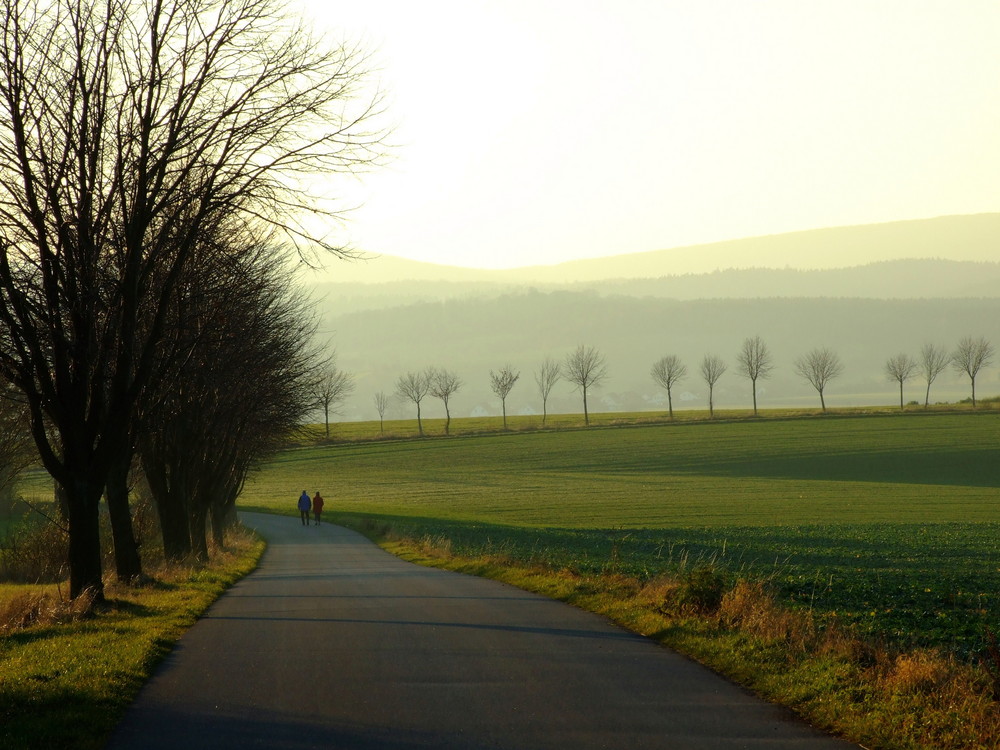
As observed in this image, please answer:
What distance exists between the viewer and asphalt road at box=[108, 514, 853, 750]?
7.39 metres

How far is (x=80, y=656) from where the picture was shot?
10.5m

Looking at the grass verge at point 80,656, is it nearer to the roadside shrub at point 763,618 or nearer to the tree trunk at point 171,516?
the roadside shrub at point 763,618

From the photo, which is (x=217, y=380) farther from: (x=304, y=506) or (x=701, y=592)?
(x=304, y=506)


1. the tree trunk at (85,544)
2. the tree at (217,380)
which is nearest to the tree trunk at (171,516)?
the tree at (217,380)

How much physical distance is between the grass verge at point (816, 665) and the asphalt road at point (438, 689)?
341 mm

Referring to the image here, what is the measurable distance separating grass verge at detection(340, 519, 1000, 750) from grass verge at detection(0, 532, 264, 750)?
552 centimetres

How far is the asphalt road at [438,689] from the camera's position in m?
7.39

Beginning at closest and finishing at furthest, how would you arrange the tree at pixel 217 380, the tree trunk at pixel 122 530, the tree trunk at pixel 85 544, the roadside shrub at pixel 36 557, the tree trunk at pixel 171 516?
the tree trunk at pixel 85 544 → the tree trunk at pixel 122 530 → the tree at pixel 217 380 → the tree trunk at pixel 171 516 → the roadside shrub at pixel 36 557

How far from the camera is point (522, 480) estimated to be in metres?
78.6

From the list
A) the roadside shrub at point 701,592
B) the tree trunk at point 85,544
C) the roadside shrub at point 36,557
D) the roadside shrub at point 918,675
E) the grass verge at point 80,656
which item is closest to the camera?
the grass verge at point 80,656

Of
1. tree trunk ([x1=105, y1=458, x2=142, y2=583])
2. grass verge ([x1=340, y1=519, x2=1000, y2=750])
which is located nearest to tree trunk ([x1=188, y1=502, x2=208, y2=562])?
tree trunk ([x1=105, y1=458, x2=142, y2=583])

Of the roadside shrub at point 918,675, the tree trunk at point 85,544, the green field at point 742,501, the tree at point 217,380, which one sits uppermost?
the tree at point 217,380

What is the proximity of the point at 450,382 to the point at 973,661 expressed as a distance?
148773 millimetres

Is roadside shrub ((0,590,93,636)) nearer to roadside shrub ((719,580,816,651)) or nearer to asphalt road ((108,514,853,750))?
asphalt road ((108,514,853,750))
